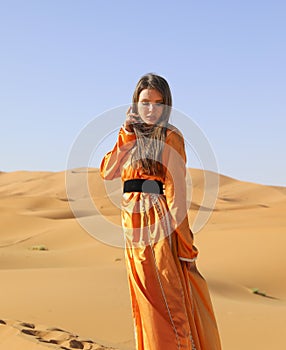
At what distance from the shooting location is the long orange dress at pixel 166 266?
13.2 ft

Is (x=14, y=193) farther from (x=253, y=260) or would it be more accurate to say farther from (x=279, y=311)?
(x=279, y=311)

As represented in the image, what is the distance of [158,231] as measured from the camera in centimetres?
414

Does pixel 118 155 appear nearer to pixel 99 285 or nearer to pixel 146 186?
pixel 146 186

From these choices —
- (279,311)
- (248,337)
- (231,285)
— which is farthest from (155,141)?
(231,285)

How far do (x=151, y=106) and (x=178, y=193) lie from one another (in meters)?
0.63

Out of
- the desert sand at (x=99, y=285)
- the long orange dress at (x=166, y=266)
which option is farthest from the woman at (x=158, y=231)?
the desert sand at (x=99, y=285)

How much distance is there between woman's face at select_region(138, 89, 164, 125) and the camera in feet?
13.9

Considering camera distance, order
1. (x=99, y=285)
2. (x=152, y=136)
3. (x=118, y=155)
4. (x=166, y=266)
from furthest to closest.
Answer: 1. (x=99, y=285)
2. (x=118, y=155)
3. (x=152, y=136)
4. (x=166, y=266)

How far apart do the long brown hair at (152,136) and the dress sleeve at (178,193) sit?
0.06 meters

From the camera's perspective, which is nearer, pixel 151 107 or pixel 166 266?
pixel 166 266

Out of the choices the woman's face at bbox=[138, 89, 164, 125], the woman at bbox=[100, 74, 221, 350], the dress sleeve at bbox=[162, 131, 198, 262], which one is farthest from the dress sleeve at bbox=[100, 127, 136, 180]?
the dress sleeve at bbox=[162, 131, 198, 262]

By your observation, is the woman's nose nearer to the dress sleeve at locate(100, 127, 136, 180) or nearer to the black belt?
the dress sleeve at locate(100, 127, 136, 180)

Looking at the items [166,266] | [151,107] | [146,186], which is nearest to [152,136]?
[151,107]

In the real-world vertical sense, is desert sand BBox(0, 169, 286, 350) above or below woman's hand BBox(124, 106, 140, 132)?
below
